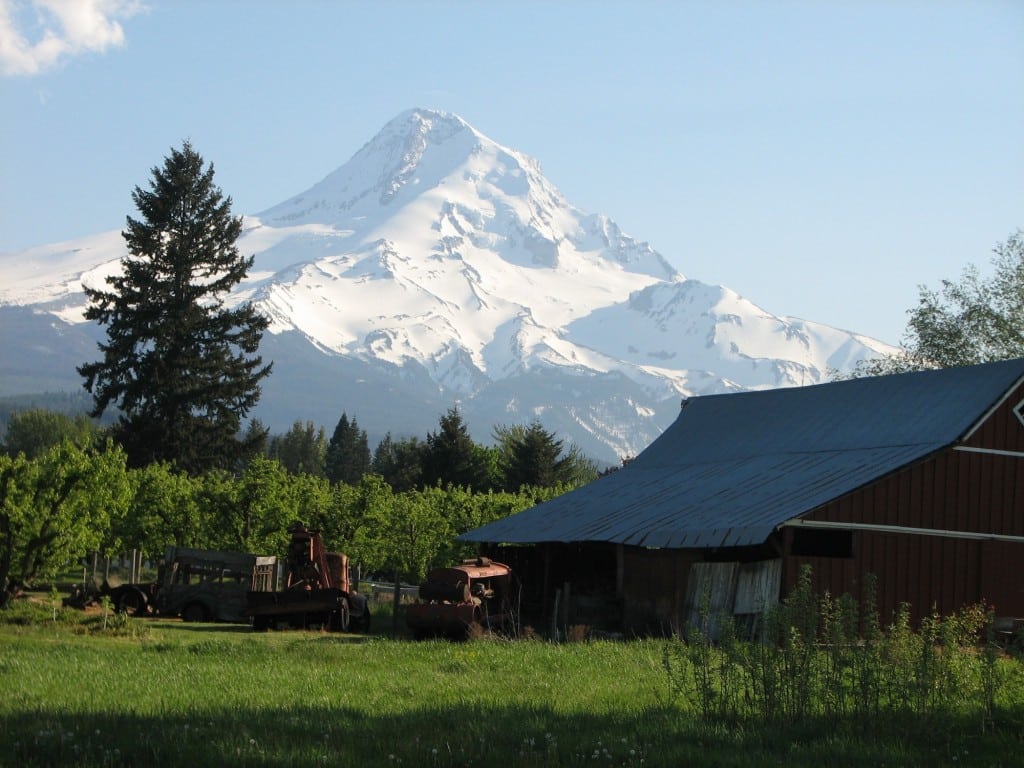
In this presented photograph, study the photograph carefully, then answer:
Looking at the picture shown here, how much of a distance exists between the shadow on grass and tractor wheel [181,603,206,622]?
22.7m

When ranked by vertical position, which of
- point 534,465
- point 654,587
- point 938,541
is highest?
point 534,465

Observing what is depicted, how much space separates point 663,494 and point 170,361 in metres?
34.2

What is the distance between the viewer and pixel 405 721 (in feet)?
50.1

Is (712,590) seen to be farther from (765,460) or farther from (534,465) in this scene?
(534,465)

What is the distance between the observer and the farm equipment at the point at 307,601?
3503 cm

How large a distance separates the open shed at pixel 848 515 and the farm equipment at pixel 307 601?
477 centimetres

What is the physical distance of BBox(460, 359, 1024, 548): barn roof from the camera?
30.4m

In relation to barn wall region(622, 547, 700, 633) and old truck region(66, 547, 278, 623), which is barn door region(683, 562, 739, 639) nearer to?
barn wall region(622, 547, 700, 633)

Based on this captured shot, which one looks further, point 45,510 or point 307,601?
point 307,601

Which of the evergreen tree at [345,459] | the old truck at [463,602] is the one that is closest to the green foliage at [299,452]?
the evergreen tree at [345,459]

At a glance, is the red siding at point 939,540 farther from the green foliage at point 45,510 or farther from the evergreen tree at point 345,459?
the evergreen tree at point 345,459

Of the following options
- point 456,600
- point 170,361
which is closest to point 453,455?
point 170,361

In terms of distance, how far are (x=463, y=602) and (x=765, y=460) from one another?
889 centimetres

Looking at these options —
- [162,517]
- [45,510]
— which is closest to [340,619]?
[45,510]
